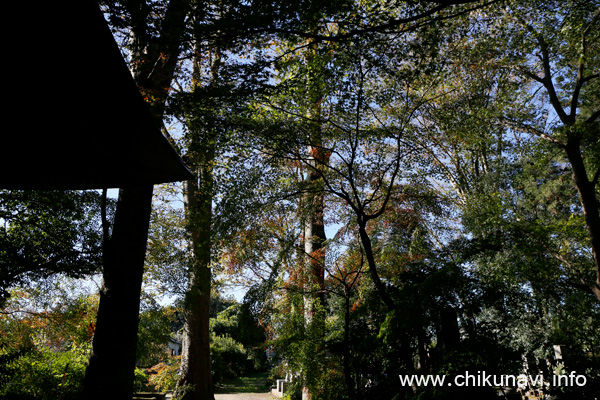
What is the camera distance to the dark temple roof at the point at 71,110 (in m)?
1.61

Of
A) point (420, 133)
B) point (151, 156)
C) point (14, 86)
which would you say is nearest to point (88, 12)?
point (14, 86)

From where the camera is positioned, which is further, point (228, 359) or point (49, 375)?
point (228, 359)

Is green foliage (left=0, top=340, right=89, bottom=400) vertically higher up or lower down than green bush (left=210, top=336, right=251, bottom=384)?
higher up

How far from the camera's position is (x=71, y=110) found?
2053 mm

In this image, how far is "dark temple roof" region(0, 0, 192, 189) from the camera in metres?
1.61

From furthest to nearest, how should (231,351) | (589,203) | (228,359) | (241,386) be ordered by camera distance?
(231,351)
(228,359)
(241,386)
(589,203)

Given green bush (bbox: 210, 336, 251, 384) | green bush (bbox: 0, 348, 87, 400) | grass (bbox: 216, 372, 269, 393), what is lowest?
grass (bbox: 216, 372, 269, 393)

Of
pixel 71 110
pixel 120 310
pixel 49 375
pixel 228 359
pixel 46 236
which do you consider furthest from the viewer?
pixel 228 359

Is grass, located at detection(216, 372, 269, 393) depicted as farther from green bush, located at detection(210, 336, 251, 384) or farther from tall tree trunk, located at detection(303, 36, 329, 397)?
tall tree trunk, located at detection(303, 36, 329, 397)

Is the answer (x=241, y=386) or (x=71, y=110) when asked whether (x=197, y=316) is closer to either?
(x=71, y=110)

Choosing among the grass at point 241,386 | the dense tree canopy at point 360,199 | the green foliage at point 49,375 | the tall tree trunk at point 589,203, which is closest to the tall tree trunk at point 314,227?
the dense tree canopy at point 360,199

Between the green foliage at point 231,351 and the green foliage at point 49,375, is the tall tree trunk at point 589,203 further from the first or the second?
the green foliage at point 231,351

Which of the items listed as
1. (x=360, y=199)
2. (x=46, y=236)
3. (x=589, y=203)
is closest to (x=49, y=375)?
(x=46, y=236)

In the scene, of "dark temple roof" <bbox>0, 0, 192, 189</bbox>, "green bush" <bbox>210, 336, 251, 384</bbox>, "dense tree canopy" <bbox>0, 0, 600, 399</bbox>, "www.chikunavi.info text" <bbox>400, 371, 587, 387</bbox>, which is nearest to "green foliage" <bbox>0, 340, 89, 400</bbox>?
"dense tree canopy" <bbox>0, 0, 600, 399</bbox>
